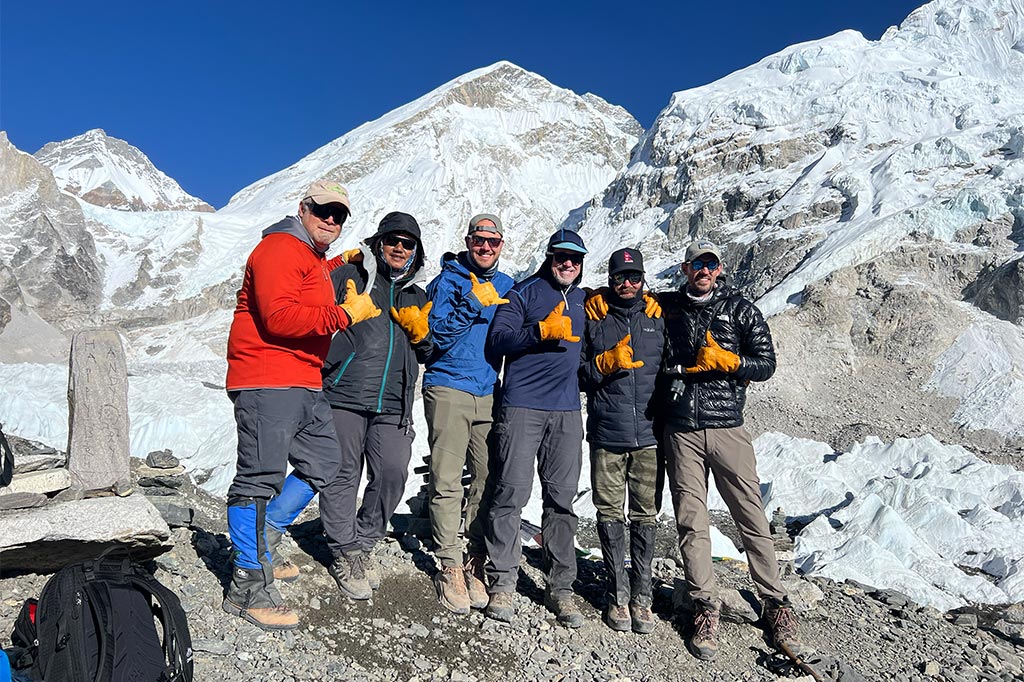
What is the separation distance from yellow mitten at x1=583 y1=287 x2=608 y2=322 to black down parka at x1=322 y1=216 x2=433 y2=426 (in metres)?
1.12

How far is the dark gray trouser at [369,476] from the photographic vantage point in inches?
169

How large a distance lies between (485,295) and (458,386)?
61 cm

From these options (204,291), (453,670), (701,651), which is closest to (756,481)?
(701,651)

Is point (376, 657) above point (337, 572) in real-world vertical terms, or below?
below

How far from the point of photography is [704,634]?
14.4ft

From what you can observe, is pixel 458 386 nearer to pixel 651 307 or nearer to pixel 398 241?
pixel 398 241

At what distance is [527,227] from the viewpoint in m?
103

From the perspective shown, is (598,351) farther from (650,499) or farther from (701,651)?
(701,651)

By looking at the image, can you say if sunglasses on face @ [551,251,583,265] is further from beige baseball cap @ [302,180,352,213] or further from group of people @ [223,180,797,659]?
beige baseball cap @ [302,180,352,213]

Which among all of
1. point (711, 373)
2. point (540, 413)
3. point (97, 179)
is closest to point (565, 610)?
point (540, 413)

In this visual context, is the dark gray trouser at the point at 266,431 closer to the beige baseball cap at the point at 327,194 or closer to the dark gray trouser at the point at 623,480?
the beige baseball cap at the point at 327,194

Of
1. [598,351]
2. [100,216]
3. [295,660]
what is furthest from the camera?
[100,216]

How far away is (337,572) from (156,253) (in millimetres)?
91297

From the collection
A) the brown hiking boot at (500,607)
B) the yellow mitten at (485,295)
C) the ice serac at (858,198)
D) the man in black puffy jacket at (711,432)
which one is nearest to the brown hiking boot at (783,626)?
the man in black puffy jacket at (711,432)
